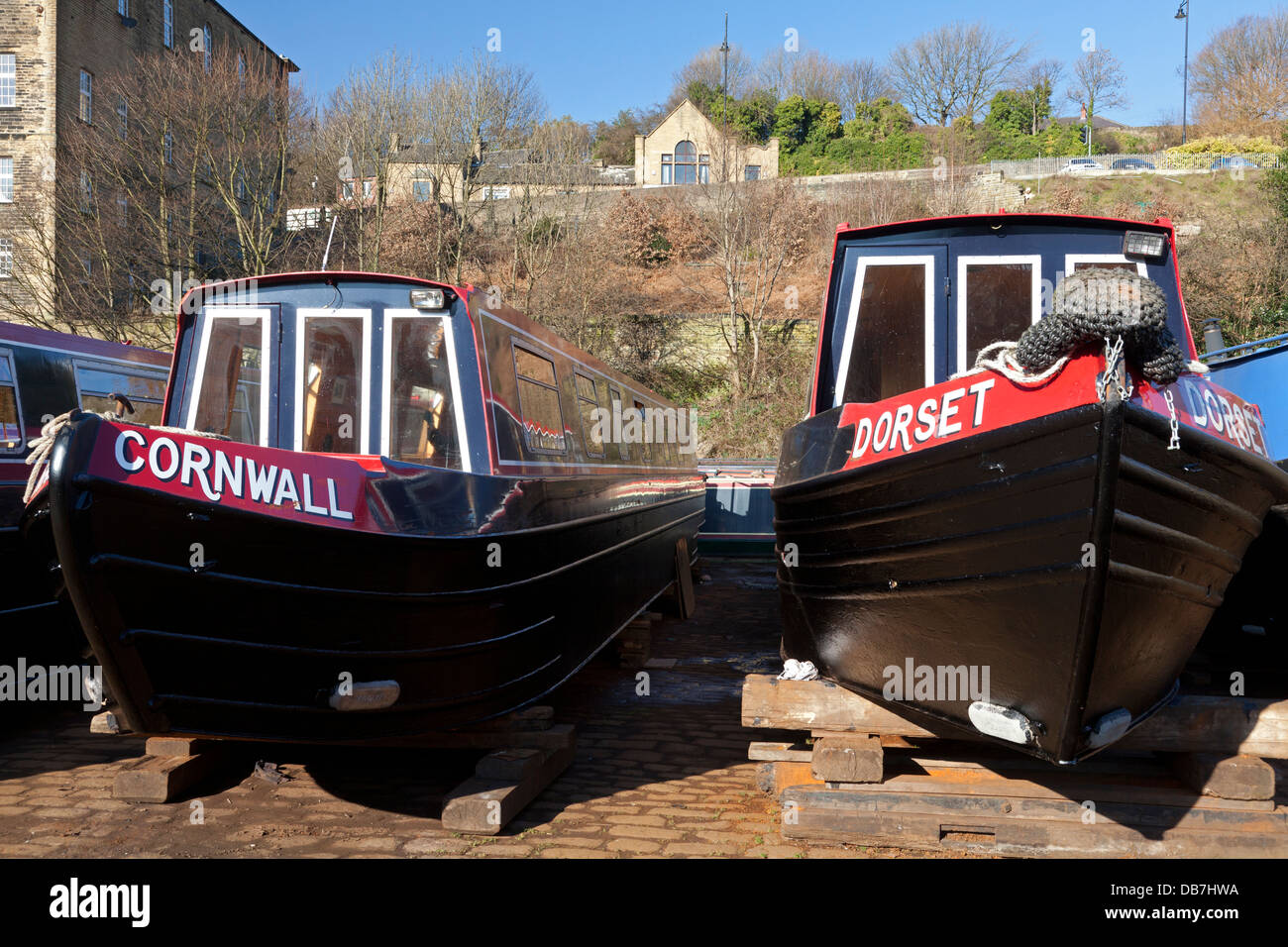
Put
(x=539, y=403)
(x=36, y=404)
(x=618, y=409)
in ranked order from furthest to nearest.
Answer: (x=618, y=409) < (x=36, y=404) < (x=539, y=403)

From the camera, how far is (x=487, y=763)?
15.5 feet

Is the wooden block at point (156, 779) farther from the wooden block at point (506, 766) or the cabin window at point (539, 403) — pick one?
the cabin window at point (539, 403)

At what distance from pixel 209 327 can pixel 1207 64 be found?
62364 millimetres

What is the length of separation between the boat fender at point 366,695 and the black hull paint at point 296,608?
0.13 feet

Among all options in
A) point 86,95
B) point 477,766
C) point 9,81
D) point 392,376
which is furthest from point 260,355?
point 86,95

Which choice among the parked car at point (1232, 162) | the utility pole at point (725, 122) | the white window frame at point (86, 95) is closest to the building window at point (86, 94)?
the white window frame at point (86, 95)

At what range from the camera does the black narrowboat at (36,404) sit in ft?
20.0

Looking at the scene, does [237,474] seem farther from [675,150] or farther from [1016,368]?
[675,150]

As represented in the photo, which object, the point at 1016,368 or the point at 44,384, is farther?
the point at 44,384

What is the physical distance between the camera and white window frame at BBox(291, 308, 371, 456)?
5094 mm

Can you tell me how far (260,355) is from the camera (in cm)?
527

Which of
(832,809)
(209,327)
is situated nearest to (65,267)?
(209,327)

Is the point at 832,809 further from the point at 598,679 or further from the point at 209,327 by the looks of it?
the point at 209,327

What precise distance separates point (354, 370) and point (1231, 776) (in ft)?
15.6
